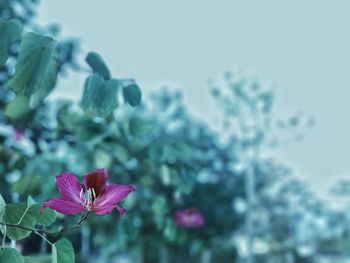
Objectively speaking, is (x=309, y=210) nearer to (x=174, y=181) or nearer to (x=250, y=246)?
(x=250, y=246)

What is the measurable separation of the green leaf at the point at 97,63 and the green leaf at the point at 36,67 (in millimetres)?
107

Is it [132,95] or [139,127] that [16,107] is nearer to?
[139,127]

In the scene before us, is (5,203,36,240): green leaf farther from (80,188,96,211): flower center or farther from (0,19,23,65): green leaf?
(0,19,23,65): green leaf

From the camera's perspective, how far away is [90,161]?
1894 millimetres

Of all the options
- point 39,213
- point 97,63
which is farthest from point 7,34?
point 39,213

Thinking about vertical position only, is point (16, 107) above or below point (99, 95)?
above

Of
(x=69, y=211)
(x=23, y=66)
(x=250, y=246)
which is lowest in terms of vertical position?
(x=69, y=211)

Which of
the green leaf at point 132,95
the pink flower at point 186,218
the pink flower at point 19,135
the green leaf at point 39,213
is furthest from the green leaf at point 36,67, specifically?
the pink flower at point 186,218

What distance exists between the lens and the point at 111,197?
707 mm

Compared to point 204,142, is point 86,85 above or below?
below

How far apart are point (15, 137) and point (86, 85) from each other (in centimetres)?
97

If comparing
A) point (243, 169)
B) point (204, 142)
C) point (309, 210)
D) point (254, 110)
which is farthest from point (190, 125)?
point (309, 210)

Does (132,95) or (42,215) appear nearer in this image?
(42,215)

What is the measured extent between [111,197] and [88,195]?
0.03m
